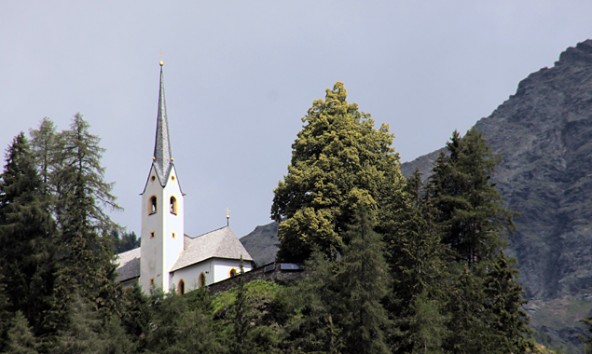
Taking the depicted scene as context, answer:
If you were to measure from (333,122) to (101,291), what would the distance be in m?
20.6

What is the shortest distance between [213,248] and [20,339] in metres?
25.2

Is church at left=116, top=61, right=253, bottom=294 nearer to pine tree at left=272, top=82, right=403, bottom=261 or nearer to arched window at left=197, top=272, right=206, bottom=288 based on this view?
arched window at left=197, top=272, right=206, bottom=288

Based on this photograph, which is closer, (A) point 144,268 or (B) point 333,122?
(B) point 333,122

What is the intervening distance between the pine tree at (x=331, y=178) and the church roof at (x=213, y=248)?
7.96 meters

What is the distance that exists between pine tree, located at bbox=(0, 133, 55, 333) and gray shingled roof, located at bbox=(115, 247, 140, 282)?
64.7 feet

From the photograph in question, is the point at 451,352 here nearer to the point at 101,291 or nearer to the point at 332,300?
the point at 332,300

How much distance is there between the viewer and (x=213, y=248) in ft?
238

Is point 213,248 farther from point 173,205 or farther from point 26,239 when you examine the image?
point 26,239

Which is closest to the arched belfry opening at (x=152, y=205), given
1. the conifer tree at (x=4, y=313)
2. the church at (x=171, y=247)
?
the church at (x=171, y=247)

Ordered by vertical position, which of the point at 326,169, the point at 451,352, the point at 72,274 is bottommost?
the point at 451,352

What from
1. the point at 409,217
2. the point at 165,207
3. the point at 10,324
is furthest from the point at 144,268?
the point at 409,217

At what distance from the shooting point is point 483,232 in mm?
56906

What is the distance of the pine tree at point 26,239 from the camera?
179 ft

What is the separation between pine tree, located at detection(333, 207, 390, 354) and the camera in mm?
45838
